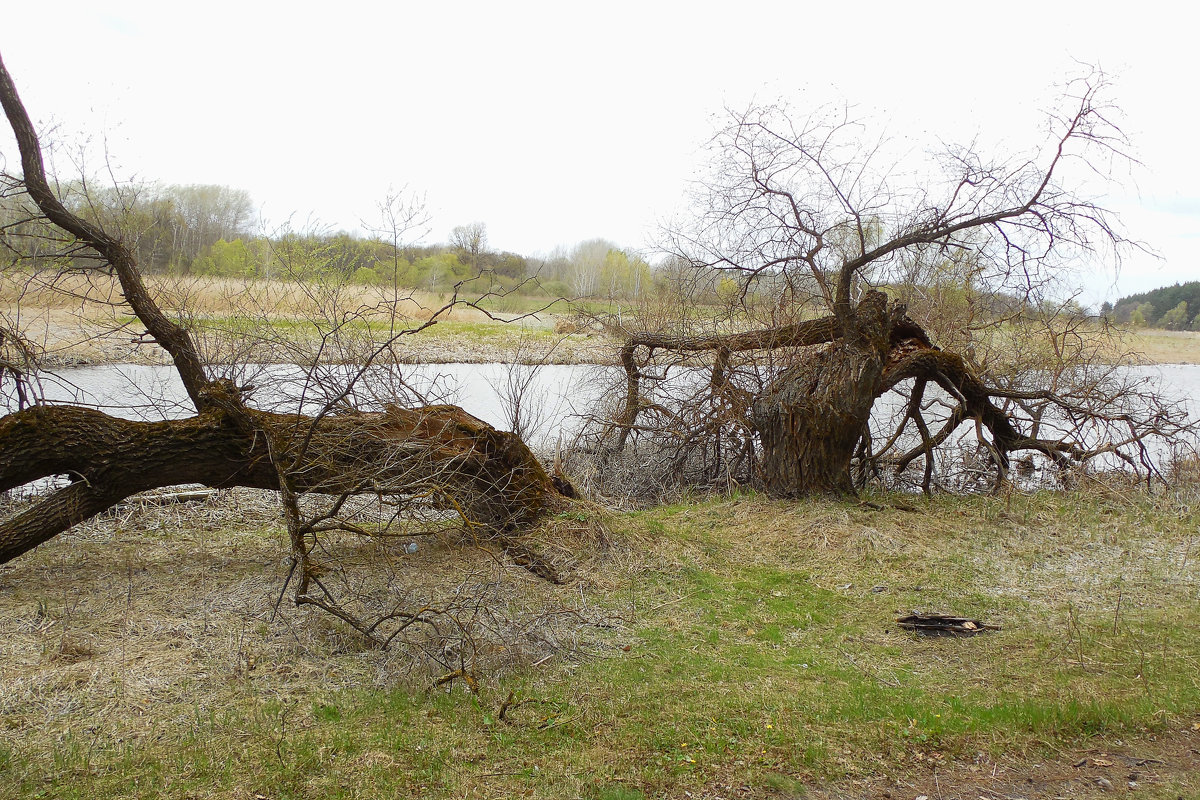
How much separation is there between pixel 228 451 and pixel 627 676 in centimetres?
386

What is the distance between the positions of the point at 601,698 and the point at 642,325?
9050 mm

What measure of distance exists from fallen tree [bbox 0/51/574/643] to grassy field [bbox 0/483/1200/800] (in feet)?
1.74

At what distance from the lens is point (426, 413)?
24.6 feet

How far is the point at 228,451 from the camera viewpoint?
6707 millimetres

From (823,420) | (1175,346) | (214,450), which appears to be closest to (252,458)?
(214,450)

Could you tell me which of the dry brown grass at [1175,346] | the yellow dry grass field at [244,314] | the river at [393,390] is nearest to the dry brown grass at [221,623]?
the river at [393,390]

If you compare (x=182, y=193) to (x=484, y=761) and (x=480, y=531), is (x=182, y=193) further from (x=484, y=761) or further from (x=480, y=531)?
(x=484, y=761)

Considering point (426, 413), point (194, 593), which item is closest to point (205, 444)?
point (194, 593)

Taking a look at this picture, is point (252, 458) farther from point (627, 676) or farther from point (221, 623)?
point (627, 676)

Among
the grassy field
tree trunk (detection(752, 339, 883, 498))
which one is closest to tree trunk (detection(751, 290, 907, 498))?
tree trunk (detection(752, 339, 883, 498))

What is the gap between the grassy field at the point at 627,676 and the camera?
148 inches

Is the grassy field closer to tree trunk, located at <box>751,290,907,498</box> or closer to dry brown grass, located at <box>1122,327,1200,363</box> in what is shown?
tree trunk, located at <box>751,290,907,498</box>

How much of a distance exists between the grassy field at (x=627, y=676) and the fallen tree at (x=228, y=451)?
531mm

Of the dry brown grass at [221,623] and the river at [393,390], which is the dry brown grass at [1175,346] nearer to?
the river at [393,390]
